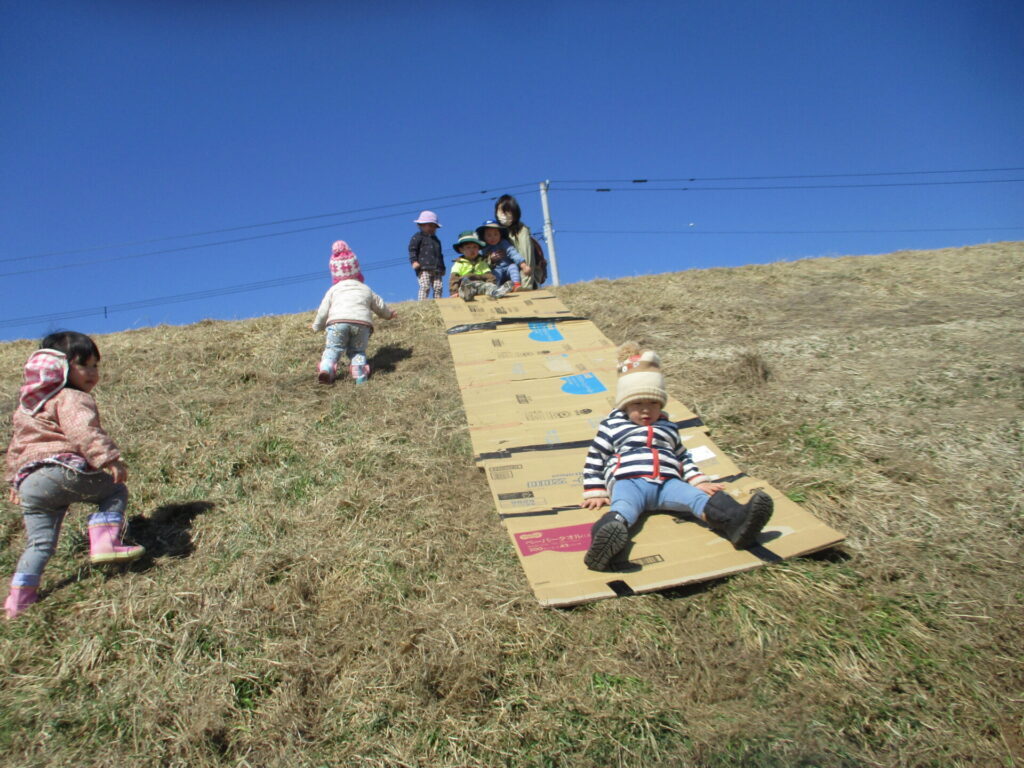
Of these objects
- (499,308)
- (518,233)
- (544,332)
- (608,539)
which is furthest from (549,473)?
(518,233)

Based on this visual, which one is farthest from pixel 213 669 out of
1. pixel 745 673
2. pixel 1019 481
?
pixel 1019 481

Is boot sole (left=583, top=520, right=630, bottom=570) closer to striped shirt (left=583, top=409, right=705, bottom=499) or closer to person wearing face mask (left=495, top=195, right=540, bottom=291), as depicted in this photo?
striped shirt (left=583, top=409, right=705, bottom=499)

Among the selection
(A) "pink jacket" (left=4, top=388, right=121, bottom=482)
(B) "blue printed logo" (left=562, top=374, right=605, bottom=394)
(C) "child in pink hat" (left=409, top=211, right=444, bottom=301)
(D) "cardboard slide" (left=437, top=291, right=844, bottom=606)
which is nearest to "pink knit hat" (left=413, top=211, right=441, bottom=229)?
(C) "child in pink hat" (left=409, top=211, right=444, bottom=301)

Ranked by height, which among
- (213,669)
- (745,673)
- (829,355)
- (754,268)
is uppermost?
(754,268)

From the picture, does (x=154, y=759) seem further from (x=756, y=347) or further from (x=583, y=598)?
(x=756, y=347)

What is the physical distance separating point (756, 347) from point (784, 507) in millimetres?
3067

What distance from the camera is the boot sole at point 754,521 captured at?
8.91 feet

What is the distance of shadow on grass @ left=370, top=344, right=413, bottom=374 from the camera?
19.8 ft

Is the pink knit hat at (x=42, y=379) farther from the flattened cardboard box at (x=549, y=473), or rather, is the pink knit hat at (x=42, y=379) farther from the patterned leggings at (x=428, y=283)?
the patterned leggings at (x=428, y=283)

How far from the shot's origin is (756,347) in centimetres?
602

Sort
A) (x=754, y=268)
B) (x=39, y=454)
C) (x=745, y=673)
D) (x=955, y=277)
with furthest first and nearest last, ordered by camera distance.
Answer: (x=754, y=268) → (x=955, y=277) → (x=39, y=454) → (x=745, y=673)

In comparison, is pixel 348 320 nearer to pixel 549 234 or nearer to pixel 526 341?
pixel 526 341

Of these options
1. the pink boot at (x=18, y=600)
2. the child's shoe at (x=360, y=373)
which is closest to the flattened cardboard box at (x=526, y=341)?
the child's shoe at (x=360, y=373)

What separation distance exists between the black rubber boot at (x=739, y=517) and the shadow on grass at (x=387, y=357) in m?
3.69
